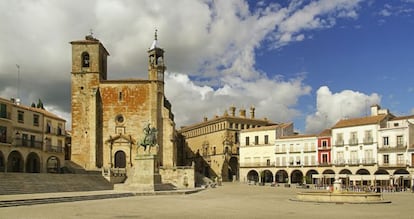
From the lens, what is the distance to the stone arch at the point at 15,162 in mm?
43034

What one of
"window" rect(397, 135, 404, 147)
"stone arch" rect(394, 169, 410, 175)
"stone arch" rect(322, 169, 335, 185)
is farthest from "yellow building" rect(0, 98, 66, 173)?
"window" rect(397, 135, 404, 147)

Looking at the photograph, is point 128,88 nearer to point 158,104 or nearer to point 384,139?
point 158,104

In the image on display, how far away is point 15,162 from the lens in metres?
44.8

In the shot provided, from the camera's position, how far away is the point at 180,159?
90875 mm

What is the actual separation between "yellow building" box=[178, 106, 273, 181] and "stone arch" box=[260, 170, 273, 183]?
228 inches

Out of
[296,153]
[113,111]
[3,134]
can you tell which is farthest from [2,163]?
[296,153]

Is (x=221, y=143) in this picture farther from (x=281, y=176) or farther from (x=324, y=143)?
(x=324, y=143)

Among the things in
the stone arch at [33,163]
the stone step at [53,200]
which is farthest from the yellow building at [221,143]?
the stone step at [53,200]

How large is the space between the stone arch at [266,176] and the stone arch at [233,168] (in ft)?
20.1

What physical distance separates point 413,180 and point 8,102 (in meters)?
38.3

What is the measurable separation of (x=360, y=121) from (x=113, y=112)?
28375mm

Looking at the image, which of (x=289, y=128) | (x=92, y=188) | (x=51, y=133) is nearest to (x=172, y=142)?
(x=51, y=133)

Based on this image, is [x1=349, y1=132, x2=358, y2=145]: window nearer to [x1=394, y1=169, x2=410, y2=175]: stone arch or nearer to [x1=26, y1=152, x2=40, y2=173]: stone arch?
[x1=394, y1=169, x2=410, y2=175]: stone arch

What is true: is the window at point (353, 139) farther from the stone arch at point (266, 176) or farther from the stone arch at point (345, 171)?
the stone arch at point (266, 176)
